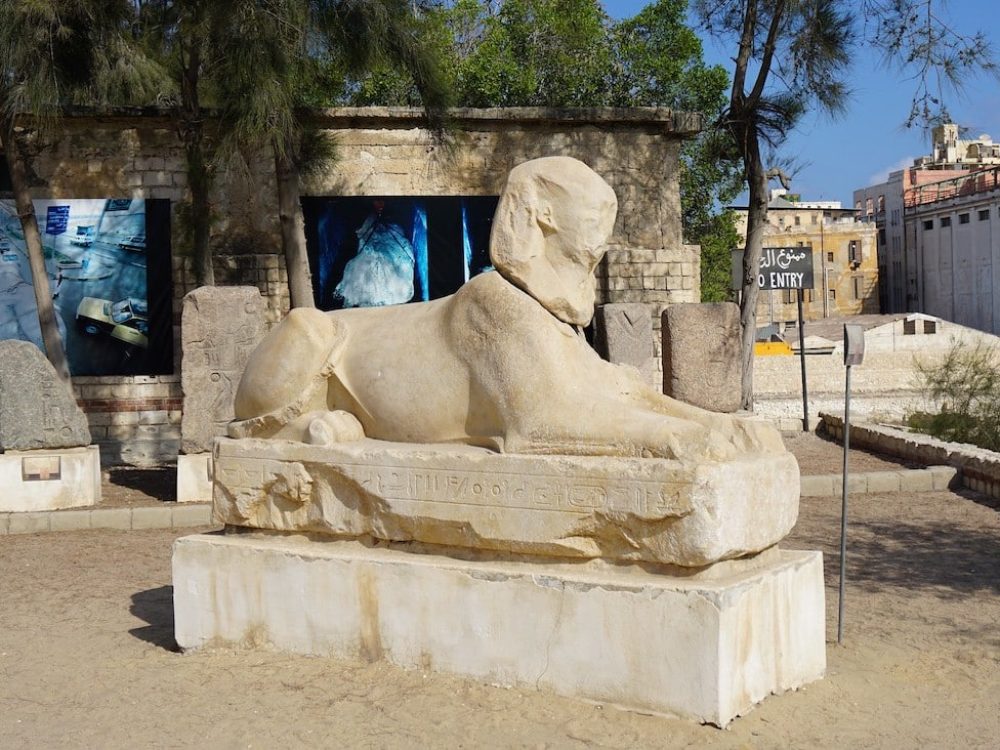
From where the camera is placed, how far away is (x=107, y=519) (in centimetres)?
839

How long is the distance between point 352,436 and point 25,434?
5163mm

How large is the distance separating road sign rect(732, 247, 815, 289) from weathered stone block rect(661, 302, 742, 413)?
9.86ft

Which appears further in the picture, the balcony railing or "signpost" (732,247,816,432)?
the balcony railing

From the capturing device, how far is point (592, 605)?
3.91 metres

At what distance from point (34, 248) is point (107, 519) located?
383cm

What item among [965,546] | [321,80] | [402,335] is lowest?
[965,546]

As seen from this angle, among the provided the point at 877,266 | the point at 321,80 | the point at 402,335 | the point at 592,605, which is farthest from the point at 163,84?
the point at 877,266

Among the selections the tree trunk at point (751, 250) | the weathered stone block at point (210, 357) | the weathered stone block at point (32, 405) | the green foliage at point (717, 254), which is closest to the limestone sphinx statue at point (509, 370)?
the weathered stone block at point (210, 357)

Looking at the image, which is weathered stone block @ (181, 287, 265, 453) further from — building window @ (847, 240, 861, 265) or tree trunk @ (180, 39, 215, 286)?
building window @ (847, 240, 861, 265)

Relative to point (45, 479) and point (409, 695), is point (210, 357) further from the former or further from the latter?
point (409, 695)

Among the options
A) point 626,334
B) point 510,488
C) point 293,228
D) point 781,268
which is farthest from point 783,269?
point 510,488

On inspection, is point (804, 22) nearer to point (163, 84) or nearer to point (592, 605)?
point (163, 84)

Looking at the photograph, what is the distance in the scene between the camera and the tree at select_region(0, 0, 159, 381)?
9.91 m

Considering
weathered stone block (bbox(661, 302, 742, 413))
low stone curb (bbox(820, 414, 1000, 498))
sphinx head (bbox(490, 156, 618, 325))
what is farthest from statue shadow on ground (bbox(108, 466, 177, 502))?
low stone curb (bbox(820, 414, 1000, 498))
